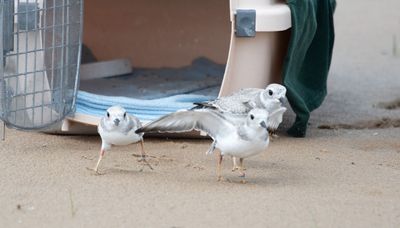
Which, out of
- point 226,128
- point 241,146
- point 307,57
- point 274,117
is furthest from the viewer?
point 307,57

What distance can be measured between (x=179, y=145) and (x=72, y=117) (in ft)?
1.84

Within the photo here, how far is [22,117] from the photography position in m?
5.07

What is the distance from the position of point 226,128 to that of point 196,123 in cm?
17

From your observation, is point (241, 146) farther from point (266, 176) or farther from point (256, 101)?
point (256, 101)

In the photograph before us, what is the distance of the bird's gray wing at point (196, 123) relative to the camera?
14.6 ft

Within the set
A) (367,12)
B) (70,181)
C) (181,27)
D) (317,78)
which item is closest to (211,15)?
(181,27)

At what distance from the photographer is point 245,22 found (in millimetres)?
5098

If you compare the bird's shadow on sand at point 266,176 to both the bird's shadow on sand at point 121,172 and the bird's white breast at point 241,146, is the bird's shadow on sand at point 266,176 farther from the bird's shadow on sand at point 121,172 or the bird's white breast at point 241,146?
the bird's shadow on sand at point 121,172

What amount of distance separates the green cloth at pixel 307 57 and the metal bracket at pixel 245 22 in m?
0.25

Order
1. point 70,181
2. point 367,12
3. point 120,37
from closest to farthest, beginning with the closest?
point 70,181, point 120,37, point 367,12

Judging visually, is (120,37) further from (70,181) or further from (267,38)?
(70,181)

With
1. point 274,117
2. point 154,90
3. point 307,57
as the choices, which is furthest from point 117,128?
point 154,90

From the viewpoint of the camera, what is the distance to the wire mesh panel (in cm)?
496

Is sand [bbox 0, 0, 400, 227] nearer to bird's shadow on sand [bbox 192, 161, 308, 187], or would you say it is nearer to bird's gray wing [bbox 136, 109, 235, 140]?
bird's shadow on sand [bbox 192, 161, 308, 187]
